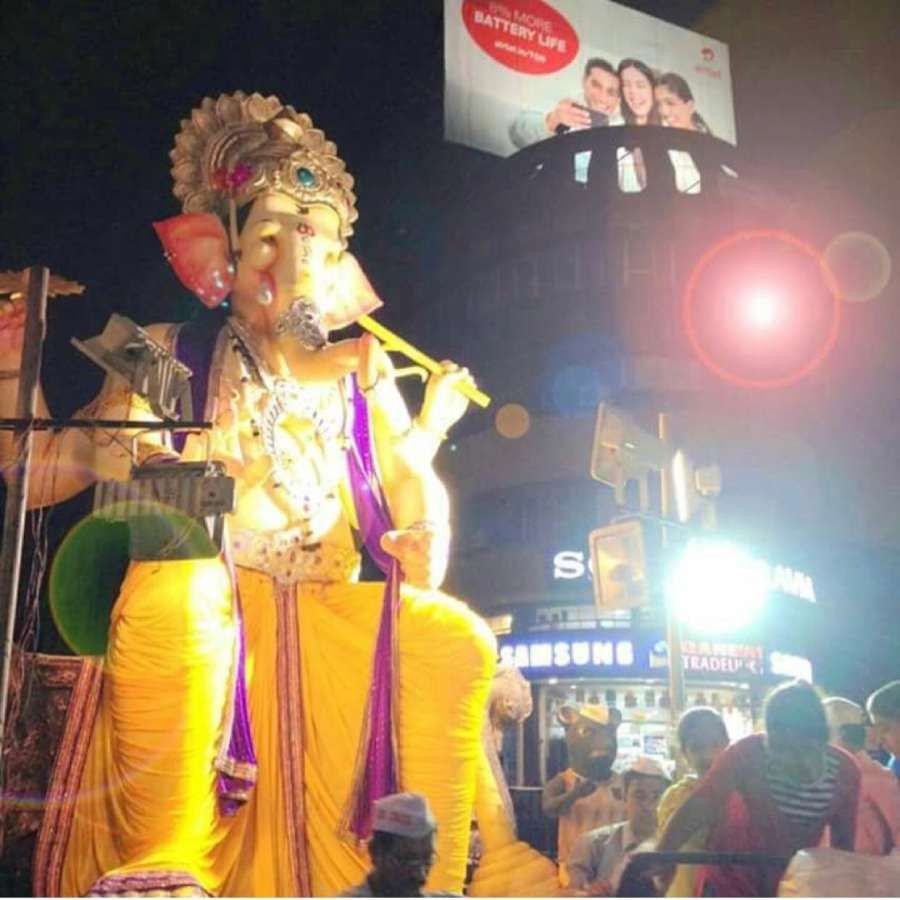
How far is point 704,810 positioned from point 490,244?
2682cm

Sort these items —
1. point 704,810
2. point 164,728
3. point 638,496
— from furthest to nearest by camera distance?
point 638,496, point 164,728, point 704,810

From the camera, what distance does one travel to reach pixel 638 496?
820 cm

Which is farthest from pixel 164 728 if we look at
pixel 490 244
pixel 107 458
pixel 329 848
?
pixel 490 244

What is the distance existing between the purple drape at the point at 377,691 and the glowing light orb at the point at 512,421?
21.8 m

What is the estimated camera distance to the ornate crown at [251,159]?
498 cm

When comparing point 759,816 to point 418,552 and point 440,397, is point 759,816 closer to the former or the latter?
point 418,552

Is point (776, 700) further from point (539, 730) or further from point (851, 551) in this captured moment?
point (851, 551)

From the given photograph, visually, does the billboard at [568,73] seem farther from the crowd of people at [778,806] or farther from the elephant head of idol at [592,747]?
the crowd of people at [778,806]

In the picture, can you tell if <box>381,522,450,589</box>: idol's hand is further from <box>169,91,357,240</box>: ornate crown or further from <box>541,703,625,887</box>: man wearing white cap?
<box>541,703,625,887</box>: man wearing white cap

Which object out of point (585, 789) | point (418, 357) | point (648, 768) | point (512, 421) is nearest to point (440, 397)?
point (418, 357)

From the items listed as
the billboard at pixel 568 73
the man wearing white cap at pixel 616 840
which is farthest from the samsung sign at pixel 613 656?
the man wearing white cap at pixel 616 840

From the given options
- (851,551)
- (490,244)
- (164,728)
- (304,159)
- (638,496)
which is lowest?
(164,728)

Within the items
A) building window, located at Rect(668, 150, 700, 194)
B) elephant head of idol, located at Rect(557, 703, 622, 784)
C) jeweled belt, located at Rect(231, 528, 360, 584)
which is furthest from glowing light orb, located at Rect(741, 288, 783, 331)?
building window, located at Rect(668, 150, 700, 194)

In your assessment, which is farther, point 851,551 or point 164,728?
point 851,551
